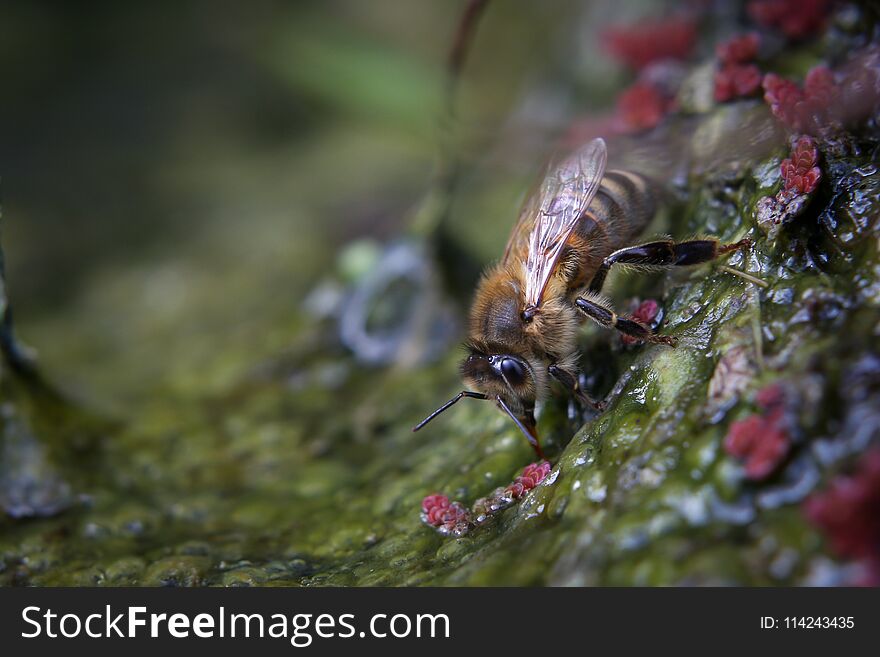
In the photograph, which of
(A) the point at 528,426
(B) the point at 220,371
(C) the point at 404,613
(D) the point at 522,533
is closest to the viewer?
(C) the point at 404,613

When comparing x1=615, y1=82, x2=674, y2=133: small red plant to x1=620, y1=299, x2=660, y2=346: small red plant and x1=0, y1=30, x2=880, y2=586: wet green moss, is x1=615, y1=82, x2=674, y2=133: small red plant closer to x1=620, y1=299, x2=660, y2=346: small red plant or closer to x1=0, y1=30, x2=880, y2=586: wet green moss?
x1=0, y1=30, x2=880, y2=586: wet green moss

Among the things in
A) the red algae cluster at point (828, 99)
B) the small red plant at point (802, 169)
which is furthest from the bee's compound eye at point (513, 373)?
the red algae cluster at point (828, 99)

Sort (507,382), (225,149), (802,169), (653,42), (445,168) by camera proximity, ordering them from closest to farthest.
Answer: (802,169)
(507,382)
(653,42)
(445,168)
(225,149)

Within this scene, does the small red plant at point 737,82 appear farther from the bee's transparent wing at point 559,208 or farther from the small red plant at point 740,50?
the bee's transparent wing at point 559,208

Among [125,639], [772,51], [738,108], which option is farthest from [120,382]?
[772,51]

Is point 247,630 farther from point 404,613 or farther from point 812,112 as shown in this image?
point 812,112

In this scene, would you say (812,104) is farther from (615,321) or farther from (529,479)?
(529,479)

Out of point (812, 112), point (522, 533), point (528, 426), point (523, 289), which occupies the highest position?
point (812, 112)

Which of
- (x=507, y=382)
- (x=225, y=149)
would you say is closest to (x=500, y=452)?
(x=507, y=382)
